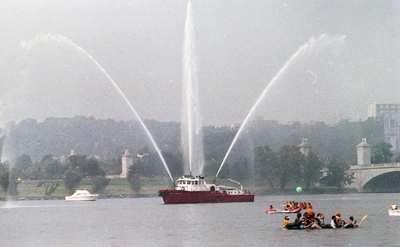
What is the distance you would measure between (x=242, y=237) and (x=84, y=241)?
1403 centimetres

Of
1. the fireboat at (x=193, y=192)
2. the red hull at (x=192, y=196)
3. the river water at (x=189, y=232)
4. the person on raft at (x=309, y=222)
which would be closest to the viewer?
the river water at (x=189, y=232)

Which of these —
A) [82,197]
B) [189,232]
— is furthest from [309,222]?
[82,197]

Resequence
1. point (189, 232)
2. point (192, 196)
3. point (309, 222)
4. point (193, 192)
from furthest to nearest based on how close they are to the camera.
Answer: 1. point (192, 196)
2. point (193, 192)
3. point (189, 232)
4. point (309, 222)

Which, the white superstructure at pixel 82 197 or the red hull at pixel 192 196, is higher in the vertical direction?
the red hull at pixel 192 196

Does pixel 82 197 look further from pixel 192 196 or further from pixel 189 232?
pixel 189 232

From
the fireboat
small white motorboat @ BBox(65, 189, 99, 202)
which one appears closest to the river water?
the fireboat

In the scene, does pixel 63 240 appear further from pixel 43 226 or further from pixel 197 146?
pixel 197 146

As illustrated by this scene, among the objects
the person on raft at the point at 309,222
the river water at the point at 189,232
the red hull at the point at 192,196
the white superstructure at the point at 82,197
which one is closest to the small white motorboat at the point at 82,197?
the white superstructure at the point at 82,197

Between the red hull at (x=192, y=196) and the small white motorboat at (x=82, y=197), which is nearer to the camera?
the red hull at (x=192, y=196)

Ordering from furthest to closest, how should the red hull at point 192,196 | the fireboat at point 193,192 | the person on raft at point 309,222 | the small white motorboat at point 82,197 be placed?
the small white motorboat at point 82,197
the red hull at point 192,196
the fireboat at point 193,192
the person on raft at point 309,222

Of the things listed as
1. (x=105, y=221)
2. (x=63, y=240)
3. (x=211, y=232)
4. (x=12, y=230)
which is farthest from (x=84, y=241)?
(x=105, y=221)

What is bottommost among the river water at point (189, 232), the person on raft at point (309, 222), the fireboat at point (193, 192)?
the river water at point (189, 232)

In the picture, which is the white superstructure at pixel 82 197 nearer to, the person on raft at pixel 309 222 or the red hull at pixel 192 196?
the red hull at pixel 192 196

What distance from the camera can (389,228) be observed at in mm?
77375
